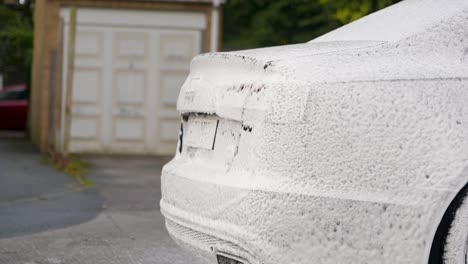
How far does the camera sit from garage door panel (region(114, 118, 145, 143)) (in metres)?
16.6

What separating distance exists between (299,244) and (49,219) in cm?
476

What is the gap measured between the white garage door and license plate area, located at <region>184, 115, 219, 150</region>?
36.0 feet

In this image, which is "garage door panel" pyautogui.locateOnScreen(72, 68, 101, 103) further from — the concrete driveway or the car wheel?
the car wheel

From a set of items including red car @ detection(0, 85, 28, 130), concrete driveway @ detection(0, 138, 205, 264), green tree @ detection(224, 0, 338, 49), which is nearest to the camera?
concrete driveway @ detection(0, 138, 205, 264)

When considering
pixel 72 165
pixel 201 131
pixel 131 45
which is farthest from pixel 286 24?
pixel 201 131

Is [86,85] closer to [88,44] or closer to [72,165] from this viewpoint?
[88,44]

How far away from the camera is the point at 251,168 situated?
183 inches

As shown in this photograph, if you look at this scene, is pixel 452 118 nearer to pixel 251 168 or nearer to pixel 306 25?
pixel 251 168

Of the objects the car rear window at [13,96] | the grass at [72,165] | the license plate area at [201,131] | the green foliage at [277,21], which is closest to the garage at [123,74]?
the grass at [72,165]

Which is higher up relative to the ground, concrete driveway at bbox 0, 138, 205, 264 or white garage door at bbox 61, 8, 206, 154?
white garage door at bbox 61, 8, 206, 154

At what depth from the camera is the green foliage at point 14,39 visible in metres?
24.2

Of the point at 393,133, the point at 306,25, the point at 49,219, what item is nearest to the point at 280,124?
the point at 393,133

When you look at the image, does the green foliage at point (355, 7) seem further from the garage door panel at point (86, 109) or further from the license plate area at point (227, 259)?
the license plate area at point (227, 259)

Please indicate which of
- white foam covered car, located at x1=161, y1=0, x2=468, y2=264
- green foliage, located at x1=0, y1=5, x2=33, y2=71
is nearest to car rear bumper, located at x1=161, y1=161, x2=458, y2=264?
white foam covered car, located at x1=161, y1=0, x2=468, y2=264
